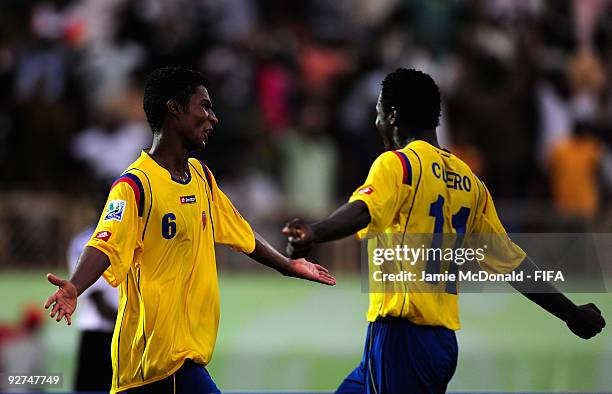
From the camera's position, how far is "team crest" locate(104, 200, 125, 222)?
6.09 meters

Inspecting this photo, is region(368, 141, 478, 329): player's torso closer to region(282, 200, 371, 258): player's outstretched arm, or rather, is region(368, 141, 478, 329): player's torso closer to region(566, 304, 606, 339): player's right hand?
region(282, 200, 371, 258): player's outstretched arm

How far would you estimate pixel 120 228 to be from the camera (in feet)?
19.9

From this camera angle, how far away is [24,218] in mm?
18000

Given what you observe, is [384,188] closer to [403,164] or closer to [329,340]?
[403,164]

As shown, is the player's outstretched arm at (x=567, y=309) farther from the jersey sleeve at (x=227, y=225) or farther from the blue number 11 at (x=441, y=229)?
the jersey sleeve at (x=227, y=225)

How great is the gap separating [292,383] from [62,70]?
8098 millimetres

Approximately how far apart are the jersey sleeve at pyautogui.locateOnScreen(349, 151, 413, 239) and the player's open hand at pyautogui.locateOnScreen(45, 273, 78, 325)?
1403 millimetres

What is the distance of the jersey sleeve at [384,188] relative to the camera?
619 centimetres

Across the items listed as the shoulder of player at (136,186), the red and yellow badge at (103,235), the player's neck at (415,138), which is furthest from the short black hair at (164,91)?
the player's neck at (415,138)

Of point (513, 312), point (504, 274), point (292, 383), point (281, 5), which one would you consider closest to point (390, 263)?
point (504, 274)

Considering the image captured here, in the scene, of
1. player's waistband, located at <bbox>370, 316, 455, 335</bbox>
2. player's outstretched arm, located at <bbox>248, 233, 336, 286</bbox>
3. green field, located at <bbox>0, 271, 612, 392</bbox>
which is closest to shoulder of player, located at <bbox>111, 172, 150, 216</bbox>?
player's outstretched arm, located at <bbox>248, 233, 336, 286</bbox>

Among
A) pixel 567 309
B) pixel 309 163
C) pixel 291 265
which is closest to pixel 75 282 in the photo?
pixel 291 265

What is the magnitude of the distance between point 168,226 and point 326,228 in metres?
0.79

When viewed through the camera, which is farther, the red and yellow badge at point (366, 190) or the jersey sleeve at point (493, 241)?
the jersey sleeve at point (493, 241)
